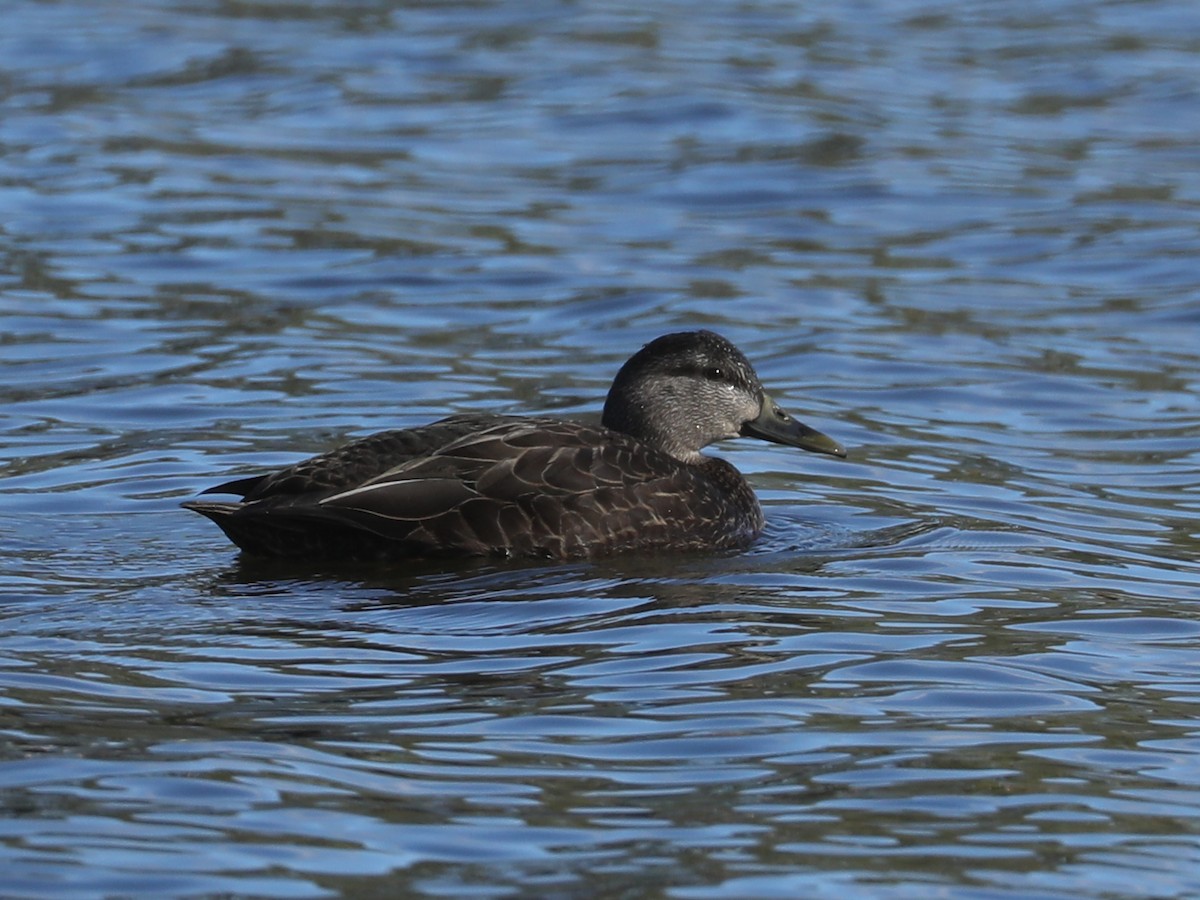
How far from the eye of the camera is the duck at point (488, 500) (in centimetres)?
916

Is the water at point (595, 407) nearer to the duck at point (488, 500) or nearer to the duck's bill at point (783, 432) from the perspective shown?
the duck at point (488, 500)

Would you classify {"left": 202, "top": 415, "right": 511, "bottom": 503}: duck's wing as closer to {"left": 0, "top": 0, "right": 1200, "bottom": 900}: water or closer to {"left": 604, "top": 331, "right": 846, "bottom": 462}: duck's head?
{"left": 0, "top": 0, "right": 1200, "bottom": 900}: water

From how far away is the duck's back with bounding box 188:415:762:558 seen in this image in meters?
9.15

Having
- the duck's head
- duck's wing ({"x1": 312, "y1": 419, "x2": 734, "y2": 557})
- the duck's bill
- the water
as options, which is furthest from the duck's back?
the duck's bill

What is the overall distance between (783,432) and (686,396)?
22.2 inches

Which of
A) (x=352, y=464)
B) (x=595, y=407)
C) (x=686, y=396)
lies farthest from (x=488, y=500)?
(x=595, y=407)

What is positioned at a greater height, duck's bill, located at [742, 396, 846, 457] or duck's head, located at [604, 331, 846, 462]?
duck's head, located at [604, 331, 846, 462]

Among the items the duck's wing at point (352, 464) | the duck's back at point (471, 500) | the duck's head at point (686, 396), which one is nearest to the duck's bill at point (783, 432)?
the duck's head at point (686, 396)

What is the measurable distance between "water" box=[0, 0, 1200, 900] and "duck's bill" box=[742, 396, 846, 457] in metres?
0.33

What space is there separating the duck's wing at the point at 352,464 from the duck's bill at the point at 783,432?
1.58 meters

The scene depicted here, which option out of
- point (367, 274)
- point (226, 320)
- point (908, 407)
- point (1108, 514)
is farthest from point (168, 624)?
point (367, 274)

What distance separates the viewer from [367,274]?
16.0 metres

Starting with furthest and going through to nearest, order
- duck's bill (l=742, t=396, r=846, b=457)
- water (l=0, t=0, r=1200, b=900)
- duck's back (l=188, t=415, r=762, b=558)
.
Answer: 1. duck's bill (l=742, t=396, r=846, b=457)
2. duck's back (l=188, t=415, r=762, b=558)
3. water (l=0, t=0, r=1200, b=900)

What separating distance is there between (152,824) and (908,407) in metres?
7.49
